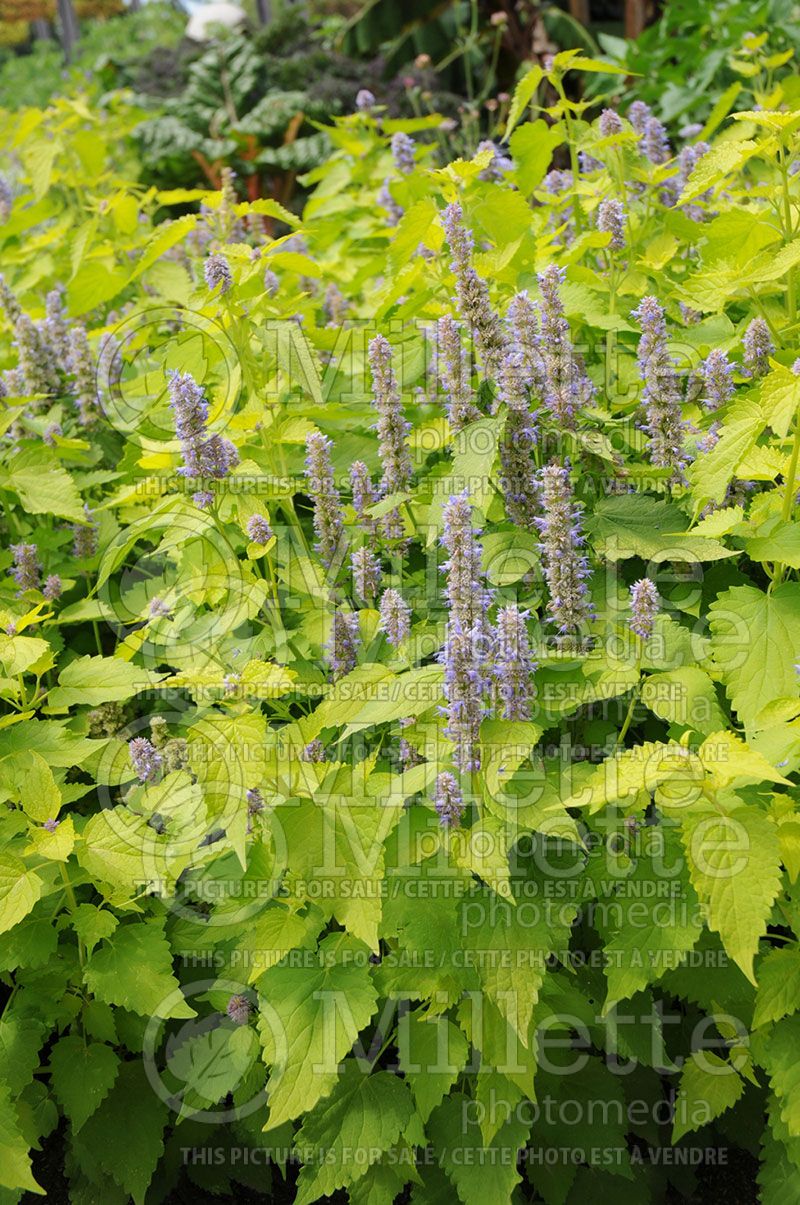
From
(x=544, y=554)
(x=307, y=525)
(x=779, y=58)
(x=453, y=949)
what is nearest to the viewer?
(x=453, y=949)

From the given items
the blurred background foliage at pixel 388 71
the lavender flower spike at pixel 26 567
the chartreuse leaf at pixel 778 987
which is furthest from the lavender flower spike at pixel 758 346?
the blurred background foliage at pixel 388 71

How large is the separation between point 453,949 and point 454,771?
32 centimetres

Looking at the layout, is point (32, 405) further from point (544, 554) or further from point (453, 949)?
point (453, 949)

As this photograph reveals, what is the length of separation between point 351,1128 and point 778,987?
847 mm

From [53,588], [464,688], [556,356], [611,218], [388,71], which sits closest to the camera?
A: [464,688]

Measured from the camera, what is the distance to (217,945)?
2312 mm

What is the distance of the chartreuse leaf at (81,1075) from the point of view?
7.14ft

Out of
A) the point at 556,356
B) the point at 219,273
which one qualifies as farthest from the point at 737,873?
the point at 219,273

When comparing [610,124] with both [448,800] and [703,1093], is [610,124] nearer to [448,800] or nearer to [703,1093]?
[448,800]

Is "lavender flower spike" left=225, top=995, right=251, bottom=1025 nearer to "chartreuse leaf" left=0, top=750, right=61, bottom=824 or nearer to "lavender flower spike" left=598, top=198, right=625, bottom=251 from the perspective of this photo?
"chartreuse leaf" left=0, top=750, right=61, bottom=824

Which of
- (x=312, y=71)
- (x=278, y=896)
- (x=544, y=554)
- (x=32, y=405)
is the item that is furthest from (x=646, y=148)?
(x=312, y=71)

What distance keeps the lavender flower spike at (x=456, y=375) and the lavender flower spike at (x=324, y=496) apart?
261 millimetres

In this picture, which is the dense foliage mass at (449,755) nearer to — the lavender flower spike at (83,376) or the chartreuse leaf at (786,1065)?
the chartreuse leaf at (786,1065)

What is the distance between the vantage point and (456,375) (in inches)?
82.6
